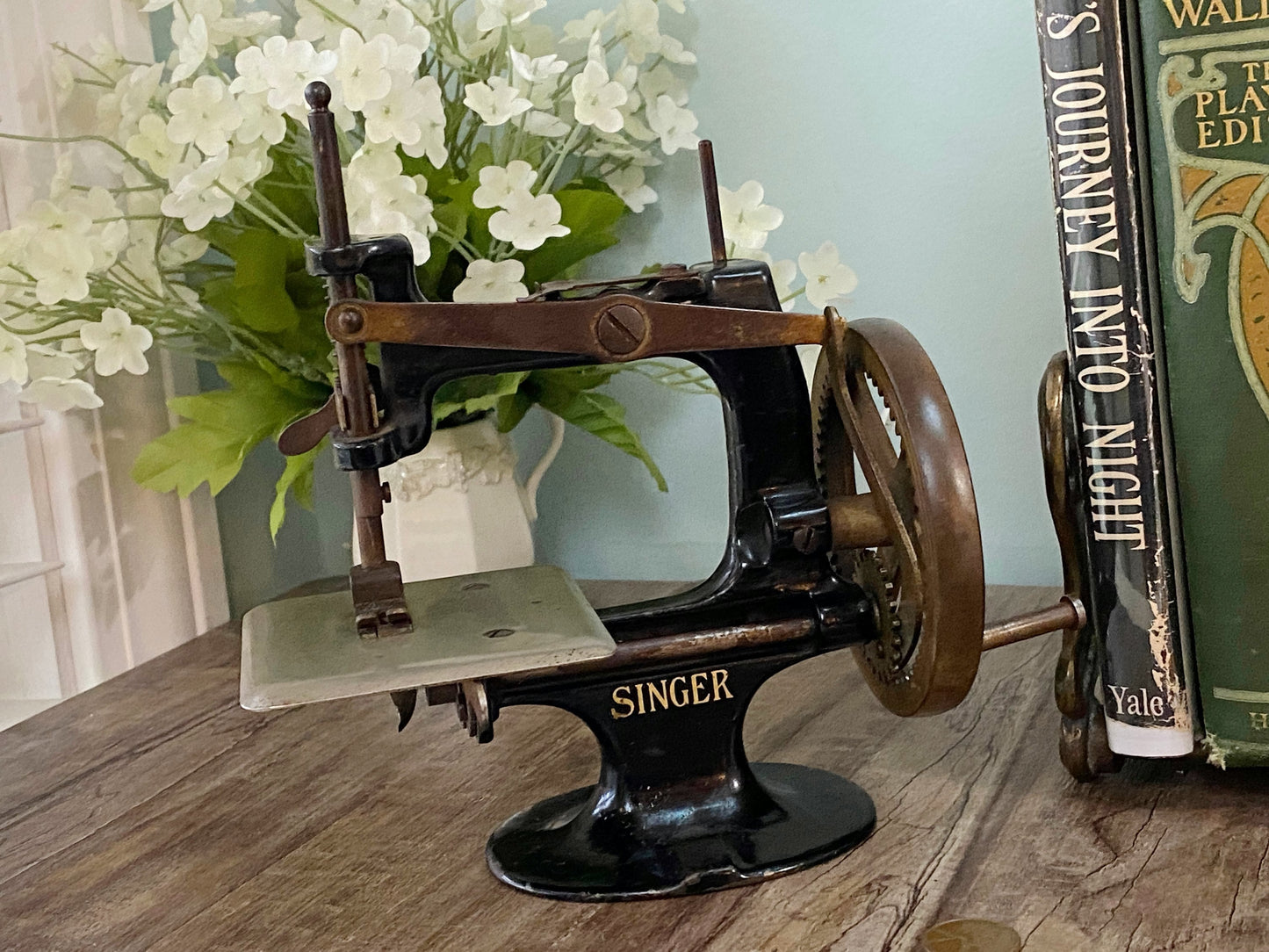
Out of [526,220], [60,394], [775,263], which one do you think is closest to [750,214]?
[775,263]

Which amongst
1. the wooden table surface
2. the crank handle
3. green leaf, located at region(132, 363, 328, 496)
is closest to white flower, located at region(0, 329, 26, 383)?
green leaf, located at region(132, 363, 328, 496)

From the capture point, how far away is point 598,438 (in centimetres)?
119

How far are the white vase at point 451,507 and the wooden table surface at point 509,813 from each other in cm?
14

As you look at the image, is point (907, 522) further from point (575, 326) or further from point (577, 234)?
point (577, 234)

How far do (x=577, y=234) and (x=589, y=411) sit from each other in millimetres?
138

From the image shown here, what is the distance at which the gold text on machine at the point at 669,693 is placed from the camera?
684 millimetres

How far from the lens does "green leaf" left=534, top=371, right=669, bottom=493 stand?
1.09 m

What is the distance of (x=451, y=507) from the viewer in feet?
3.49

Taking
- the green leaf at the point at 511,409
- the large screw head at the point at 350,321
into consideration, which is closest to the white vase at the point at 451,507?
the green leaf at the point at 511,409

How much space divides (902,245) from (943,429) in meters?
0.49

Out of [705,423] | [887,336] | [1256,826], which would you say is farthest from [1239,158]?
[705,423]

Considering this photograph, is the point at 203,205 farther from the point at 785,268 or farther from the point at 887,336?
the point at 887,336

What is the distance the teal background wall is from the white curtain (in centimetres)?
42

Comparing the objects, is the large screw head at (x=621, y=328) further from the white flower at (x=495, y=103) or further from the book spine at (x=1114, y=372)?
the white flower at (x=495, y=103)
